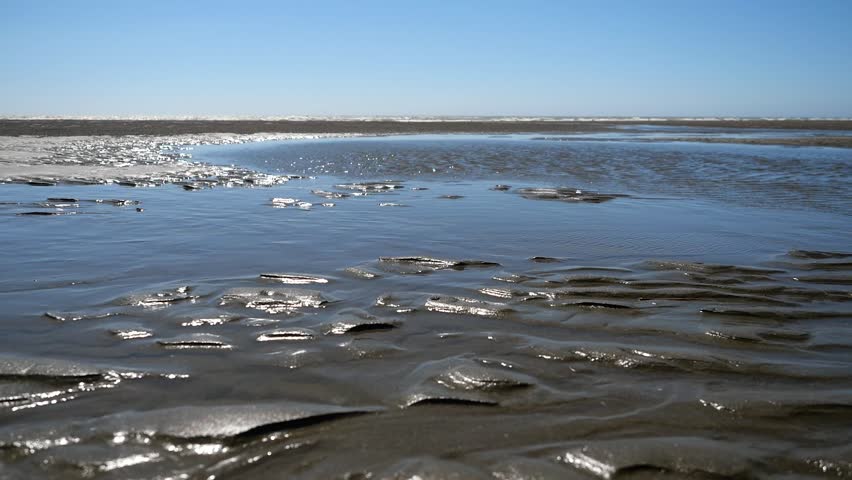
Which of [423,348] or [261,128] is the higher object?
[261,128]

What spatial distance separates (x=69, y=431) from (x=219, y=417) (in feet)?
2.23

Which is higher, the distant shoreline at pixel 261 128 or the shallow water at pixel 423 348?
the distant shoreline at pixel 261 128

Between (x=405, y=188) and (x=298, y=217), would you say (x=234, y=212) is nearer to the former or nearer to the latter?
(x=298, y=217)

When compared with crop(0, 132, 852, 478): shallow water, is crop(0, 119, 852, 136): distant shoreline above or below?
above

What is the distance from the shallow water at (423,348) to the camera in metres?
2.67

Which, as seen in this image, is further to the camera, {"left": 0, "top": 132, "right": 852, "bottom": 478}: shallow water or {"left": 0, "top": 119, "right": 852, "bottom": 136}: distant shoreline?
{"left": 0, "top": 119, "right": 852, "bottom": 136}: distant shoreline

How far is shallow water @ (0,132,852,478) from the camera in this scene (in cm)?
267

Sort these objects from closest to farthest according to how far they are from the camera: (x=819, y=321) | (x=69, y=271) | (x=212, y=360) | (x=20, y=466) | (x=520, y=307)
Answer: (x=20, y=466) < (x=212, y=360) < (x=819, y=321) < (x=520, y=307) < (x=69, y=271)

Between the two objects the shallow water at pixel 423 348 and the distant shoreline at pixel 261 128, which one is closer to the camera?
the shallow water at pixel 423 348

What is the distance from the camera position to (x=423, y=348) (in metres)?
3.94

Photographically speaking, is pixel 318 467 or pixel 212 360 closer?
pixel 318 467

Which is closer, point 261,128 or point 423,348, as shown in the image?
point 423,348

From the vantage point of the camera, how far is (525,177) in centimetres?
1614

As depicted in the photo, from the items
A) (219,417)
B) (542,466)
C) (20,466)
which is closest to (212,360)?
(219,417)
